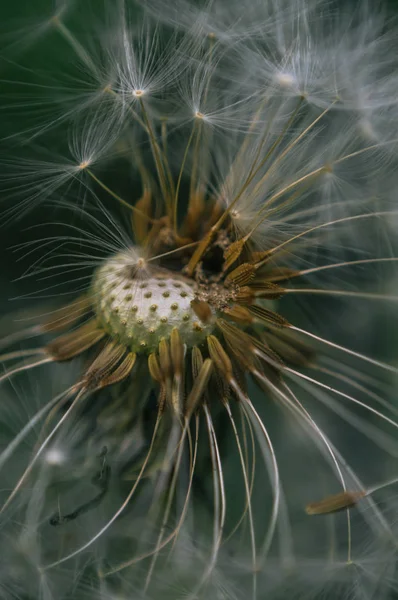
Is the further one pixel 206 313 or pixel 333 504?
pixel 206 313

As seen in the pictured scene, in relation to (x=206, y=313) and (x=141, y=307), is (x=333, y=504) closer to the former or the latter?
(x=206, y=313)

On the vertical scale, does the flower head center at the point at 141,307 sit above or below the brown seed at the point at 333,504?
above

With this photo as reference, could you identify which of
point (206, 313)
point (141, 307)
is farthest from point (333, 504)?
point (141, 307)

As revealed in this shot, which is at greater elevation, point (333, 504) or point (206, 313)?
point (206, 313)

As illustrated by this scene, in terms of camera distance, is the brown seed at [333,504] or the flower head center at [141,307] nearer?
the brown seed at [333,504]

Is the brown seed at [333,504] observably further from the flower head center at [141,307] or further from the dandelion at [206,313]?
the flower head center at [141,307]

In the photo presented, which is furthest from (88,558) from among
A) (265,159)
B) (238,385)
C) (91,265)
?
(265,159)

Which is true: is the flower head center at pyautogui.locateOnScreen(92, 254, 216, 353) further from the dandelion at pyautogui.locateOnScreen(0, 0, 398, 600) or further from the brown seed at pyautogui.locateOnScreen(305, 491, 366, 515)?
the brown seed at pyautogui.locateOnScreen(305, 491, 366, 515)

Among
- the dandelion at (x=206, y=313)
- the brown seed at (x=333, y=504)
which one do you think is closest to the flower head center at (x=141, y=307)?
the dandelion at (x=206, y=313)

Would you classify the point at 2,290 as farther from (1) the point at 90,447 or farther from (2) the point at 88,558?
(2) the point at 88,558
